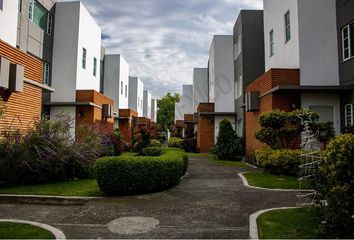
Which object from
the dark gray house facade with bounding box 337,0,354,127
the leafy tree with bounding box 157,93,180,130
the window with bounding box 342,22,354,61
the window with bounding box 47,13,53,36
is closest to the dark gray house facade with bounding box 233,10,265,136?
the dark gray house facade with bounding box 337,0,354,127

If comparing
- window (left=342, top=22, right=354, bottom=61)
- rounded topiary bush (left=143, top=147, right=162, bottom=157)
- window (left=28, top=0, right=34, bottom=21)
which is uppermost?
window (left=28, top=0, right=34, bottom=21)

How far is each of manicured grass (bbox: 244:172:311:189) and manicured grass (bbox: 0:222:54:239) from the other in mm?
6666

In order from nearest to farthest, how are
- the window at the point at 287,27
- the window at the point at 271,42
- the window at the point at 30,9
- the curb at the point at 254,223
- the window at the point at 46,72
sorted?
the curb at the point at 254,223 < the window at the point at 287,27 < the window at the point at 30,9 < the window at the point at 271,42 < the window at the point at 46,72

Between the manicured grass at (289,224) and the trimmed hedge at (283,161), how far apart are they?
5.04m

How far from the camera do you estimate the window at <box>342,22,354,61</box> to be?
13.1m

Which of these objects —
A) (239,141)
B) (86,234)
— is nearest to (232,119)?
(239,141)

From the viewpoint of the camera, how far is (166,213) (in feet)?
23.3

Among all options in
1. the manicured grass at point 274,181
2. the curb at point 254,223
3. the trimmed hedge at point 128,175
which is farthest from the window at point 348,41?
the trimmed hedge at point 128,175

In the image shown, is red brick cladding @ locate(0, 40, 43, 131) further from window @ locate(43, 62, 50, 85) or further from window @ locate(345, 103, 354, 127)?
window @ locate(345, 103, 354, 127)

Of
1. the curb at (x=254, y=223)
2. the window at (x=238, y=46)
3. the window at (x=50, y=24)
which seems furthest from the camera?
the window at (x=238, y=46)

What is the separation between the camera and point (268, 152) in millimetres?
12961

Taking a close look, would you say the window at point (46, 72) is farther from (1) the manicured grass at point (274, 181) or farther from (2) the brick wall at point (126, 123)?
(1) the manicured grass at point (274, 181)

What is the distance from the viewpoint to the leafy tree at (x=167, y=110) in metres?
64.7

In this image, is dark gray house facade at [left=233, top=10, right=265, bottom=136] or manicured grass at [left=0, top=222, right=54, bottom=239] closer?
manicured grass at [left=0, top=222, right=54, bottom=239]
